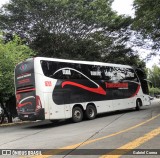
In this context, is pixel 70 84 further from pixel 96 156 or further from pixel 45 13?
pixel 45 13

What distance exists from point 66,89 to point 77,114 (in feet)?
5.77

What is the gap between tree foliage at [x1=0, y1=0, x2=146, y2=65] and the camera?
95.8 ft

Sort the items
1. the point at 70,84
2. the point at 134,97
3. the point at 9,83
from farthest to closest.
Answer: the point at 134,97 < the point at 9,83 < the point at 70,84

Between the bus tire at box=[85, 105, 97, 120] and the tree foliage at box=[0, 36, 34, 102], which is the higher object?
the tree foliage at box=[0, 36, 34, 102]

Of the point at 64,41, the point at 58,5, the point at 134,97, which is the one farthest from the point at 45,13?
the point at 134,97

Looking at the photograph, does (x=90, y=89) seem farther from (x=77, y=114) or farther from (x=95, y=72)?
(x=77, y=114)

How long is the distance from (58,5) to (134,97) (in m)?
12.1

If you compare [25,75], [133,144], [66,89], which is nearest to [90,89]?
[66,89]

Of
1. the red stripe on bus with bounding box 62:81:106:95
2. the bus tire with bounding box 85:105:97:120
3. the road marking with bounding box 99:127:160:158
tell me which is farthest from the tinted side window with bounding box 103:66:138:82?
the road marking with bounding box 99:127:160:158

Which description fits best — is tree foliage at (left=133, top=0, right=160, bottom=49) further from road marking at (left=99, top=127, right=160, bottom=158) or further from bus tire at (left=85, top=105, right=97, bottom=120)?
road marking at (left=99, top=127, right=160, bottom=158)

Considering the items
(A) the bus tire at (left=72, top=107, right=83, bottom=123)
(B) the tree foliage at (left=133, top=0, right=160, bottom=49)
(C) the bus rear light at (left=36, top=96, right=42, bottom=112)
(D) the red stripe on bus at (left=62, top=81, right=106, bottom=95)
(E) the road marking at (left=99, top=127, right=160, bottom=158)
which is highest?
(B) the tree foliage at (left=133, top=0, right=160, bottom=49)

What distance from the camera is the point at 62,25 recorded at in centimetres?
2964

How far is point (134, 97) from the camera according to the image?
23250mm

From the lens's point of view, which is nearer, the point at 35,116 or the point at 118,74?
the point at 35,116
